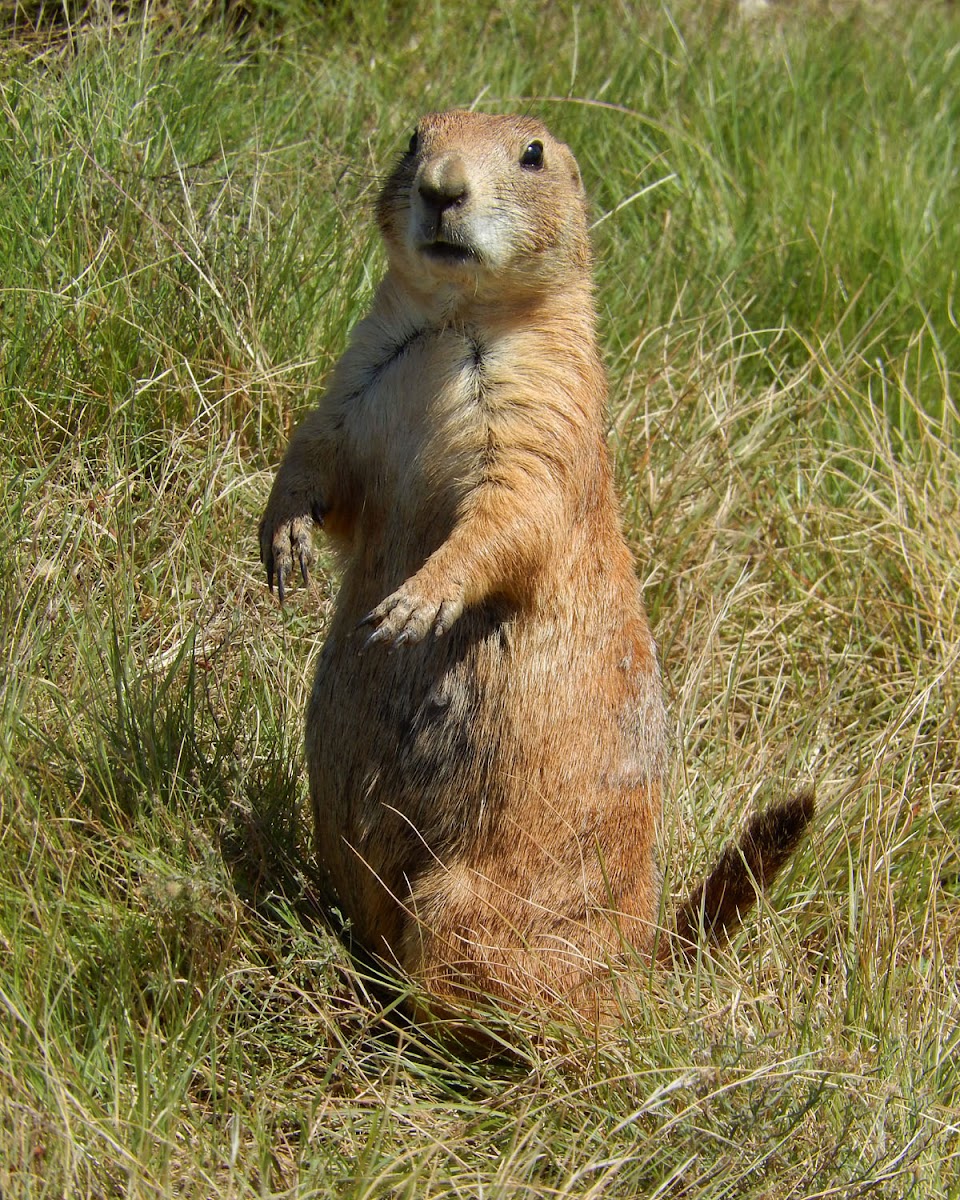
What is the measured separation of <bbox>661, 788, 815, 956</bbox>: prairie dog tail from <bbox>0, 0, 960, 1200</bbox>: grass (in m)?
0.10

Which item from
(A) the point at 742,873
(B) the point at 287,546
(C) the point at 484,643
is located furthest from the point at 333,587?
(A) the point at 742,873

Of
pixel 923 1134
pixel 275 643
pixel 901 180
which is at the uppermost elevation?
pixel 901 180

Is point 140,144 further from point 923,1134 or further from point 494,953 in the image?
point 923,1134

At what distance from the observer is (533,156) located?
388cm

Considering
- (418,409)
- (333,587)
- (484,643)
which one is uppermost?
(418,409)

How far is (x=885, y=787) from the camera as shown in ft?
14.9

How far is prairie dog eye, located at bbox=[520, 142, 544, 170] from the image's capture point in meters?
3.85

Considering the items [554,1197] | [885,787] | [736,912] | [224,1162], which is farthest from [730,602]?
[224,1162]

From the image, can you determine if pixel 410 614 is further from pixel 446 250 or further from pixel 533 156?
pixel 533 156

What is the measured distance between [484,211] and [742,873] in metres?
1.83

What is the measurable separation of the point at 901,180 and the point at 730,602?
256 cm

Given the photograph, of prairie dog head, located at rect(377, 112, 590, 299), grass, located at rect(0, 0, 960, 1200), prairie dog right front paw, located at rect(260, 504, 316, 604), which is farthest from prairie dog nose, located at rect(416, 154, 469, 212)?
grass, located at rect(0, 0, 960, 1200)

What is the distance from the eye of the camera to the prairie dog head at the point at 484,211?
11.5 feet

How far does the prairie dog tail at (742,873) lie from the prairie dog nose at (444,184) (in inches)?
68.1
